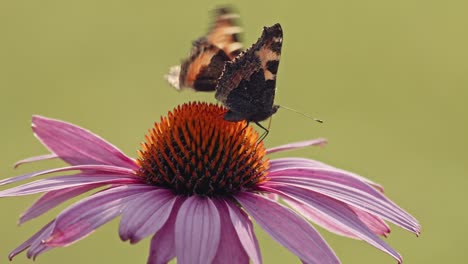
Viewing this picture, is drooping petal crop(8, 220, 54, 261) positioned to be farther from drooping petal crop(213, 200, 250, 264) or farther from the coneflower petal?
drooping petal crop(213, 200, 250, 264)

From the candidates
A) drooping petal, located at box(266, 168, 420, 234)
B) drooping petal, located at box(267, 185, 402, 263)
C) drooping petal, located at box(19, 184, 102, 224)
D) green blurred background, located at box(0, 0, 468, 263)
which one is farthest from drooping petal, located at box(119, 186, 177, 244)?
green blurred background, located at box(0, 0, 468, 263)

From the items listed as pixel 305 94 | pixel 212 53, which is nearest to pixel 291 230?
pixel 212 53

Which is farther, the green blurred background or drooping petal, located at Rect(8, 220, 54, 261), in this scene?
the green blurred background

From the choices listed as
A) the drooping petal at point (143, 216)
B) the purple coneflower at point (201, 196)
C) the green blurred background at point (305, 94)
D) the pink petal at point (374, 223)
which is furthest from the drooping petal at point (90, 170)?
the green blurred background at point (305, 94)

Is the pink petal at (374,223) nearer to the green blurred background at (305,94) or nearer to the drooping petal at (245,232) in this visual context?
the drooping petal at (245,232)

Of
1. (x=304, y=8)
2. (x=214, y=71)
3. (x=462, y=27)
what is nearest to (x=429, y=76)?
(x=462, y=27)

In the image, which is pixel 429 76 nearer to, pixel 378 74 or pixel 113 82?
pixel 378 74

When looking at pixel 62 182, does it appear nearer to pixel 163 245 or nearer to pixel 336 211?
pixel 163 245
